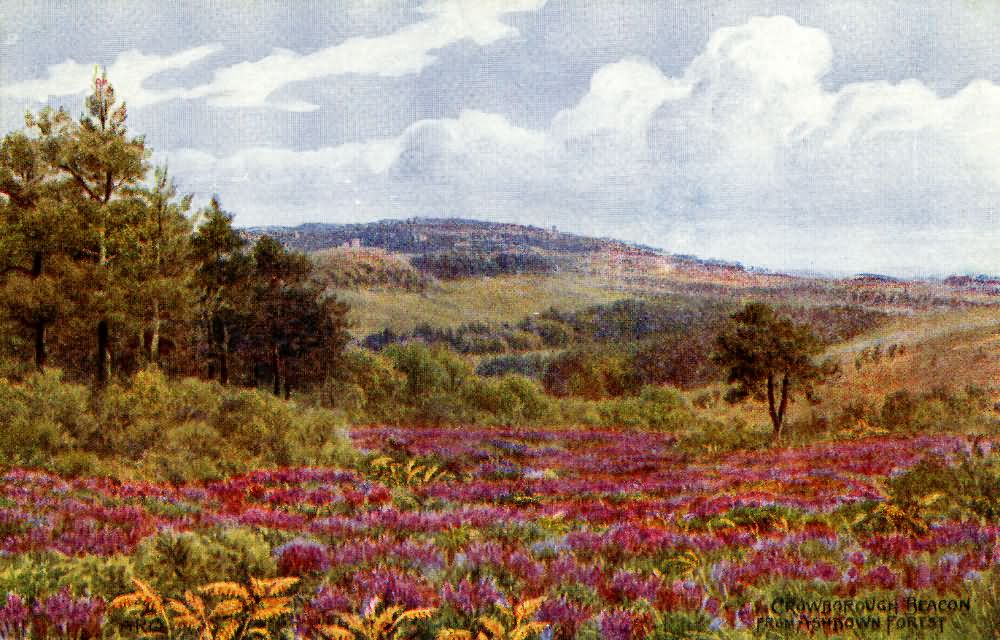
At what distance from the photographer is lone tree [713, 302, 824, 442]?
20.6 meters

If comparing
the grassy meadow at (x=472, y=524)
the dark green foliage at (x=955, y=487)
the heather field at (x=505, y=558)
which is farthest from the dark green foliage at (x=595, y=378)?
the heather field at (x=505, y=558)

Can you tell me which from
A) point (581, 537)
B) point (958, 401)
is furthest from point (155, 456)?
point (958, 401)

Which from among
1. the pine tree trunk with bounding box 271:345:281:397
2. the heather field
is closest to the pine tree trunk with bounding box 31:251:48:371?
the pine tree trunk with bounding box 271:345:281:397

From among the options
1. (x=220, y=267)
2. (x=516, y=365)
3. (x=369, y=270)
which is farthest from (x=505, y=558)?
(x=369, y=270)

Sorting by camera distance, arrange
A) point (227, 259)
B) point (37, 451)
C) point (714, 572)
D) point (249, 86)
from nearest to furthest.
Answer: point (714, 572), point (37, 451), point (249, 86), point (227, 259)

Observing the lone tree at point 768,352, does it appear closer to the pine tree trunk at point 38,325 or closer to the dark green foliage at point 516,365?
the pine tree trunk at point 38,325

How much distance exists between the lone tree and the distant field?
244 ft

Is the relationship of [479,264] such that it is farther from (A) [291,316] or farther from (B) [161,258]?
(B) [161,258]

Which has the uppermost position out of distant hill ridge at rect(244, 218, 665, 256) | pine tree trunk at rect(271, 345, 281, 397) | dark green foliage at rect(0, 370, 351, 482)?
distant hill ridge at rect(244, 218, 665, 256)

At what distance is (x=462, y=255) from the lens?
125 metres

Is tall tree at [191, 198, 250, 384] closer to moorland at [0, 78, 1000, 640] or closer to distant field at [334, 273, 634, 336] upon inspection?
moorland at [0, 78, 1000, 640]

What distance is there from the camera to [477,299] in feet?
381

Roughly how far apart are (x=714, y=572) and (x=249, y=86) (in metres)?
15.7

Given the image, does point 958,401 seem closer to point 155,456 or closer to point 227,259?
point 155,456
